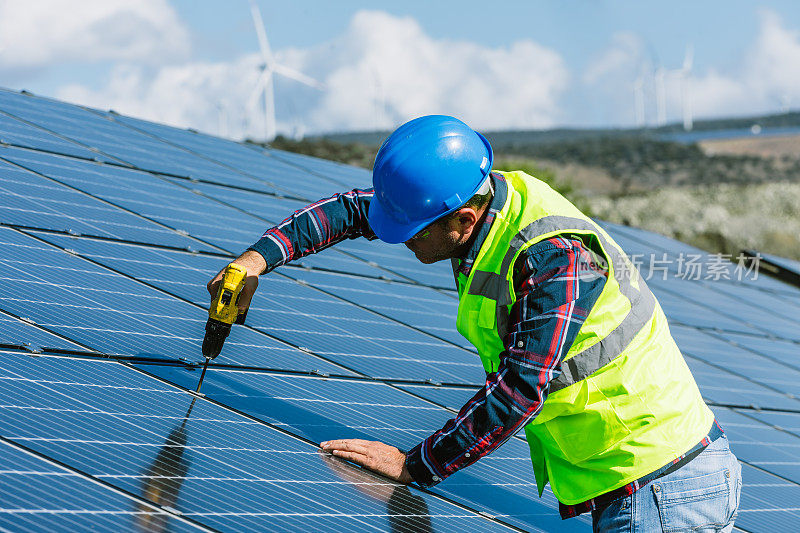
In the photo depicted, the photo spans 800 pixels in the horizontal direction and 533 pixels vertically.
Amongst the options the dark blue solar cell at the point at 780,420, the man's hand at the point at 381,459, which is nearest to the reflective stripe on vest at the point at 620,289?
the man's hand at the point at 381,459

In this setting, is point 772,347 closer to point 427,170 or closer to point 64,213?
point 64,213

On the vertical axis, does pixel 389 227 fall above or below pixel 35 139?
below

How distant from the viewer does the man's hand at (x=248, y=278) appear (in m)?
4.54

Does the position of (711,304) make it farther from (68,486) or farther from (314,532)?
(68,486)

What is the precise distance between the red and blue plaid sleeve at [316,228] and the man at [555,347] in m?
0.84

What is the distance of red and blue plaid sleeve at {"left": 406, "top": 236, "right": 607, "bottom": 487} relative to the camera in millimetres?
3676

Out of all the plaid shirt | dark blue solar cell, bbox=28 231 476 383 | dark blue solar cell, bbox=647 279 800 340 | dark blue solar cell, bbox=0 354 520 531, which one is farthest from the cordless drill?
dark blue solar cell, bbox=647 279 800 340

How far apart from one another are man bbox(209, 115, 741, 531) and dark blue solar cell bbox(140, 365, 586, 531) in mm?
668

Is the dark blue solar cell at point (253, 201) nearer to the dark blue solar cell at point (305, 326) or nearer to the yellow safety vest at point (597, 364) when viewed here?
the dark blue solar cell at point (305, 326)

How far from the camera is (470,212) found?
13.1 feet

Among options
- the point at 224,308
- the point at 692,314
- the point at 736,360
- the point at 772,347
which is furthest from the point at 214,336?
the point at 772,347

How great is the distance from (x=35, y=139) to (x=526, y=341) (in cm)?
749

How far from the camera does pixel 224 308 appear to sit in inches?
178

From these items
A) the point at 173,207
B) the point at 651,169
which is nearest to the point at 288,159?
the point at 173,207
